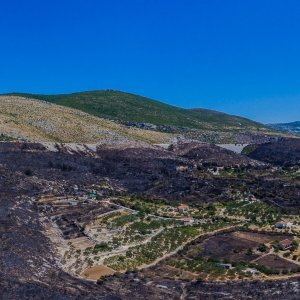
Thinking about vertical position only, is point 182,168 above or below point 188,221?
above

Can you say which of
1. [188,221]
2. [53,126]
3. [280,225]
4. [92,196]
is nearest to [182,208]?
[188,221]

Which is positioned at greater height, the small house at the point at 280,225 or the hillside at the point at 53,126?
the hillside at the point at 53,126

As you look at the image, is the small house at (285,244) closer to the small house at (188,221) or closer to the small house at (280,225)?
the small house at (280,225)

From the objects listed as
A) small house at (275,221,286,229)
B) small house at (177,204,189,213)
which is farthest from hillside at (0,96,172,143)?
small house at (275,221,286,229)

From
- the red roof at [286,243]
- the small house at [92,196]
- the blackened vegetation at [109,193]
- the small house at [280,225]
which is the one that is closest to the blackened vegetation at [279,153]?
the blackened vegetation at [109,193]

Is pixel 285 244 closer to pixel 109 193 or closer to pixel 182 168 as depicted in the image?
pixel 109 193

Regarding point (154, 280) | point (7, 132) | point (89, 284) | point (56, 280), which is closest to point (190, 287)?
point (154, 280)

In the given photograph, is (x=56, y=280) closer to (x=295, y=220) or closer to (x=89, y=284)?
(x=89, y=284)
